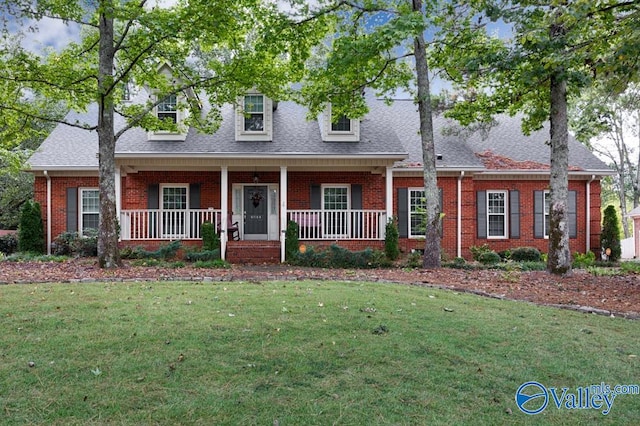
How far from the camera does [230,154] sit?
44.2 feet

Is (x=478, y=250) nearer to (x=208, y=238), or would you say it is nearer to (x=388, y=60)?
(x=388, y=60)

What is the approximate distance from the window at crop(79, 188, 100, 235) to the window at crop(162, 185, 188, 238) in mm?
2427

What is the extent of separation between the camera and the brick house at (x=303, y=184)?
551 inches

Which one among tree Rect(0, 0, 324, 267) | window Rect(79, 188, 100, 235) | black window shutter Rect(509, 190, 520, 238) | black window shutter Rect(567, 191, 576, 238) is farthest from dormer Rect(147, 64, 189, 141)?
black window shutter Rect(567, 191, 576, 238)

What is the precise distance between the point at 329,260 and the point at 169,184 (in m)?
6.84

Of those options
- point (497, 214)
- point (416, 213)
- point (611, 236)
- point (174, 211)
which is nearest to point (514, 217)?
point (497, 214)

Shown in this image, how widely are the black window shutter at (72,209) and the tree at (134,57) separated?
3.48 m

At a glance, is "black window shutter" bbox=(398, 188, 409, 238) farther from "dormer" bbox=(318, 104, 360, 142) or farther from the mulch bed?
the mulch bed

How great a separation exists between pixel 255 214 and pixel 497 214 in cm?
901

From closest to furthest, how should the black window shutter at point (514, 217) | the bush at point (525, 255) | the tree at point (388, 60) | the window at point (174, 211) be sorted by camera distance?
the tree at point (388, 60) → the window at point (174, 211) → the bush at point (525, 255) → the black window shutter at point (514, 217)

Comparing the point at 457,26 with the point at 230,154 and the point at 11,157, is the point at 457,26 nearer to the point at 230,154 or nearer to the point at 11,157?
the point at 230,154

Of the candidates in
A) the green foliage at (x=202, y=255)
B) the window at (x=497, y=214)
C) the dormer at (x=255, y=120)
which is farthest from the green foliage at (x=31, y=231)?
the window at (x=497, y=214)

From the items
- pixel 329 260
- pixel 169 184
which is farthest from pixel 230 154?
pixel 329 260

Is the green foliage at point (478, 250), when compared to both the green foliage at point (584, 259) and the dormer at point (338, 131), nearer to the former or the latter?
the green foliage at point (584, 259)
